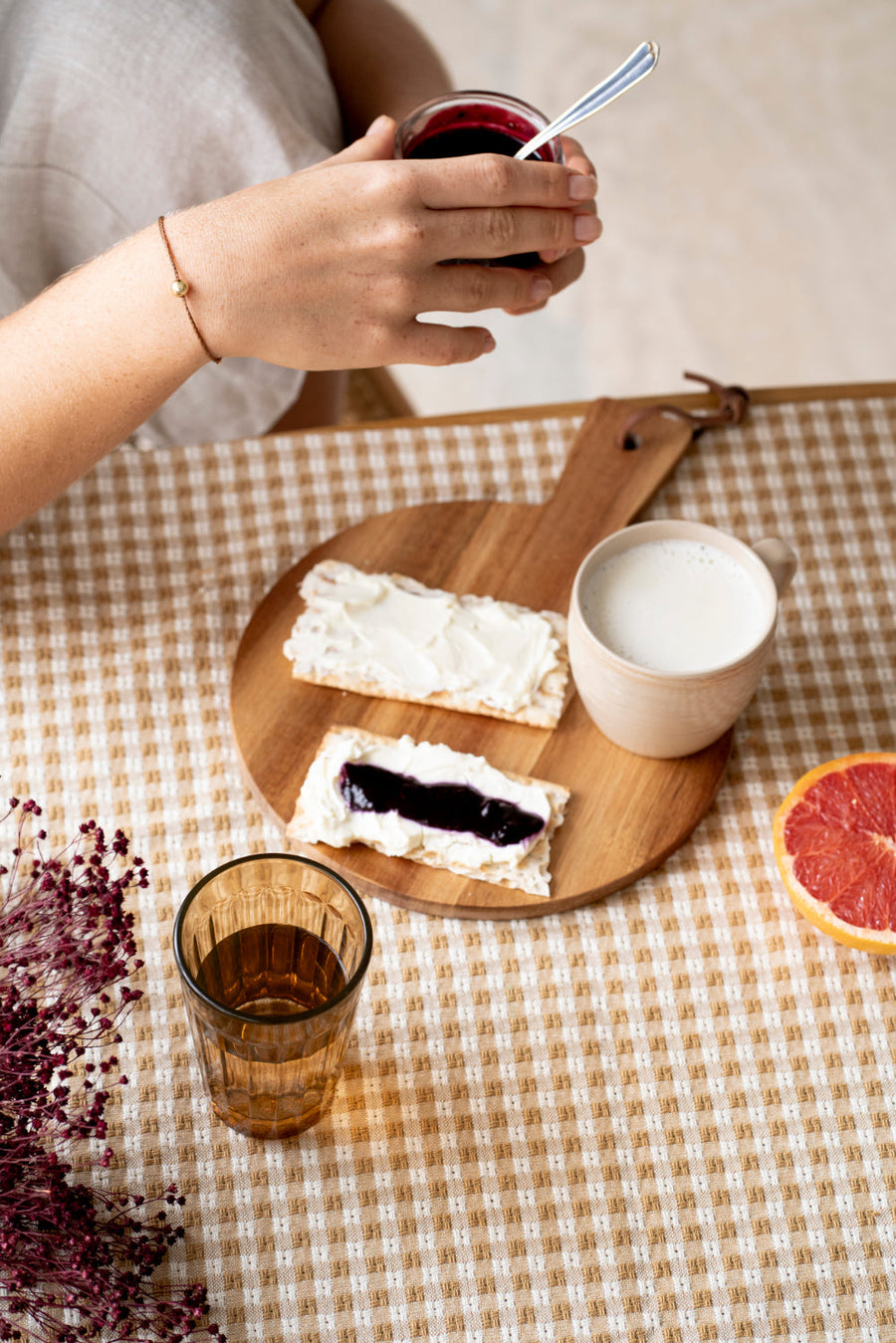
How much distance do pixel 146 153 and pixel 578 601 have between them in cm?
67

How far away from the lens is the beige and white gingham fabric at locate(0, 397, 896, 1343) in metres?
0.81

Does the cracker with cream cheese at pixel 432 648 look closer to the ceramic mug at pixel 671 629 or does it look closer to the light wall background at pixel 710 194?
the ceramic mug at pixel 671 629

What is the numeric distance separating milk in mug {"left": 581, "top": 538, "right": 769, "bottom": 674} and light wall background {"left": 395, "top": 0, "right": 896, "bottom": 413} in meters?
1.67

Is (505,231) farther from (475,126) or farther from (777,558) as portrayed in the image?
(777,558)

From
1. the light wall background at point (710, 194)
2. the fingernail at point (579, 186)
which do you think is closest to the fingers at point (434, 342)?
the fingernail at point (579, 186)

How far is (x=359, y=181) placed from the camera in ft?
2.80

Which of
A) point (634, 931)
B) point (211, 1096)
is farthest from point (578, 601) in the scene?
point (211, 1096)

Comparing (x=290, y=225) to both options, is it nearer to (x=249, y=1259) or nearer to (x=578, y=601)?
(x=578, y=601)

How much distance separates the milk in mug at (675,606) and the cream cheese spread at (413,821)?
0.45 ft

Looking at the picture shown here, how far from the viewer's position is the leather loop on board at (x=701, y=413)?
1.19 metres

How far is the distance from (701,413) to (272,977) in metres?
0.73

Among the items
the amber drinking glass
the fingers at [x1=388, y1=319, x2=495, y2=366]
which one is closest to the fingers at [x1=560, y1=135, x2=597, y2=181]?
the fingers at [x1=388, y1=319, x2=495, y2=366]

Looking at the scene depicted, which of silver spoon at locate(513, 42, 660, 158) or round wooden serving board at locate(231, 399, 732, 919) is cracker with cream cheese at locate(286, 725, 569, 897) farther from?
silver spoon at locate(513, 42, 660, 158)

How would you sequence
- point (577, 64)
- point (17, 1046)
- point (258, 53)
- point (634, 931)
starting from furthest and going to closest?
point (577, 64)
point (258, 53)
point (634, 931)
point (17, 1046)
